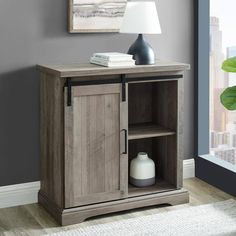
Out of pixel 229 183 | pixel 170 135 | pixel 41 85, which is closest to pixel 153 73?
pixel 170 135

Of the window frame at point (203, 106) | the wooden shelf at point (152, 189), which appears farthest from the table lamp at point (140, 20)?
the wooden shelf at point (152, 189)

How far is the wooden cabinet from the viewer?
2695mm

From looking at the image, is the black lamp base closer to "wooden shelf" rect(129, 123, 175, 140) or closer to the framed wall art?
the framed wall art

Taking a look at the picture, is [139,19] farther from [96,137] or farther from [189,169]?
[189,169]

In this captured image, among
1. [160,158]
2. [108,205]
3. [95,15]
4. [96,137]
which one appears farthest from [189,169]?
[95,15]

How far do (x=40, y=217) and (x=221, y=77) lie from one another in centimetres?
137

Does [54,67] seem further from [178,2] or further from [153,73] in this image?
[178,2]

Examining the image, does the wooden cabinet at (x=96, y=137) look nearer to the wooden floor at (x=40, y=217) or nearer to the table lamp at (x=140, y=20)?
the wooden floor at (x=40, y=217)

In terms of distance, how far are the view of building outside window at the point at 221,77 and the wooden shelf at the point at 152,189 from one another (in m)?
0.49

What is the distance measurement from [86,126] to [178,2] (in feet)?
3.45

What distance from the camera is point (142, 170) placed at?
301cm

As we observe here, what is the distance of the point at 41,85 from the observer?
292cm

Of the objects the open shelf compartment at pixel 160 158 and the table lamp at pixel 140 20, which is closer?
the table lamp at pixel 140 20

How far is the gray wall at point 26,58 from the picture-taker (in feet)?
9.42
